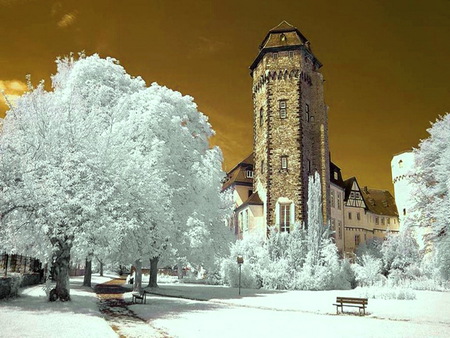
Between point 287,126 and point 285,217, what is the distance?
8.88m

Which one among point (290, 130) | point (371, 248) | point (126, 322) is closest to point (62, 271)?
point (126, 322)

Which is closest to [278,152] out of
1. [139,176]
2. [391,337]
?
[139,176]

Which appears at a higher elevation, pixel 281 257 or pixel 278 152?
pixel 278 152

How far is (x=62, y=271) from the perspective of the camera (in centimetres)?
1906

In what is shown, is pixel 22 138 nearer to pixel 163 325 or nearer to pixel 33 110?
pixel 33 110

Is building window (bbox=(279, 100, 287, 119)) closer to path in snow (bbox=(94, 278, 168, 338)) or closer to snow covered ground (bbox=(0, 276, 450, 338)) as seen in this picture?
snow covered ground (bbox=(0, 276, 450, 338))

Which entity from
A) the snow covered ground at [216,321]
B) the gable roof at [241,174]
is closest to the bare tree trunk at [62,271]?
the snow covered ground at [216,321]

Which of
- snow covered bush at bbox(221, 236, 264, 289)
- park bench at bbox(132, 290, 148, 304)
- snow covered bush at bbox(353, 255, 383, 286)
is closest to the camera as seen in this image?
park bench at bbox(132, 290, 148, 304)

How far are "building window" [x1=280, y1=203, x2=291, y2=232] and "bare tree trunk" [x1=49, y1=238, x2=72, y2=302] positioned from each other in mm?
23636

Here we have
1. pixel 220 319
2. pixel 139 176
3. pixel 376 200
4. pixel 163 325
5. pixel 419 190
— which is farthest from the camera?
pixel 376 200

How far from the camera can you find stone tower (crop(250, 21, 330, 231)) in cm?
3991

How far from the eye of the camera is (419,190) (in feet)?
95.1

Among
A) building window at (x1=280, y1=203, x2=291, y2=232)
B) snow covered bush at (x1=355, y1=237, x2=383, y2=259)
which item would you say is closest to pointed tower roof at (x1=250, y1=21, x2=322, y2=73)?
building window at (x1=280, y1=203, x2=291, y2=232)

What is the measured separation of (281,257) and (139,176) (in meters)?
20.5
